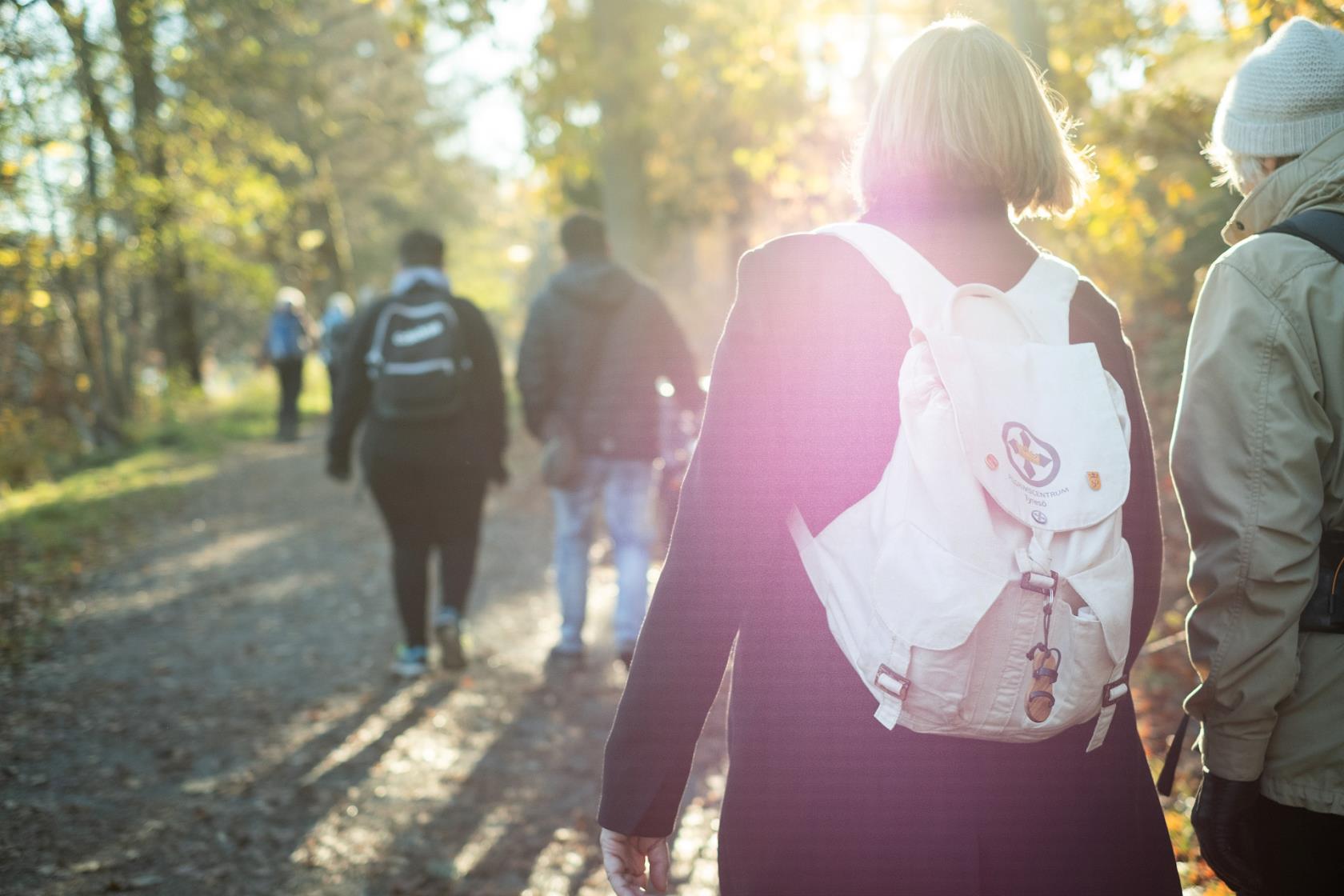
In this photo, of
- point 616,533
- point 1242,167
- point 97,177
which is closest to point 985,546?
point 1242,167

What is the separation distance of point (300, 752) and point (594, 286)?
267 centimetres

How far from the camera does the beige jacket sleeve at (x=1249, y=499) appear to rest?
1938mm

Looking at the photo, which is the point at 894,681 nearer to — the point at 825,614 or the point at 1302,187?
the point at 825,614

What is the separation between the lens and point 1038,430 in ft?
5.16

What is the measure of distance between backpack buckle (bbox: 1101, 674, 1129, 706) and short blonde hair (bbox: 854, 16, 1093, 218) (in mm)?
775

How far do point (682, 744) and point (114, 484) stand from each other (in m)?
13.0

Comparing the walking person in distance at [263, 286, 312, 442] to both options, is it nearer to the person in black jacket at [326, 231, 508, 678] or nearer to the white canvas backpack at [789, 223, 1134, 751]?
the person in black jacket at [326, 231, 508, 678]

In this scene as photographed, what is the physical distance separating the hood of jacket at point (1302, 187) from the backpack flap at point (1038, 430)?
786mm

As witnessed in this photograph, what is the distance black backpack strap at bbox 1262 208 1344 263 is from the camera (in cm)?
197

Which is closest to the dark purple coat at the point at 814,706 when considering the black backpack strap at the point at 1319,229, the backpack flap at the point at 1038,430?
the backpack flap at the point at 1038,430

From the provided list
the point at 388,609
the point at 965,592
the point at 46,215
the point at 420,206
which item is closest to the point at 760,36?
the point at 388,609

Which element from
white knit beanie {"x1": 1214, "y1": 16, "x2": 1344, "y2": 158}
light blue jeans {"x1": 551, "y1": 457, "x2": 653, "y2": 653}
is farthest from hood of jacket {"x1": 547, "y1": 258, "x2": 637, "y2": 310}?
white knit beanie {"x1": 1214, "y1": 16, "x2": 1344, "y2": 158}

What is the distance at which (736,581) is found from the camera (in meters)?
1.72

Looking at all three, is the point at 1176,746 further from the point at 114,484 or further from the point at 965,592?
the point at 114,484
